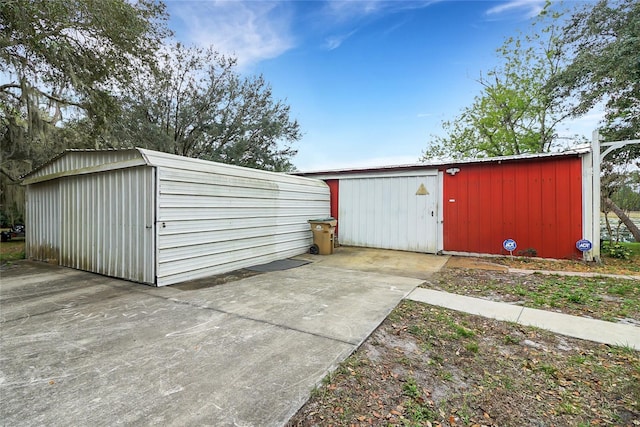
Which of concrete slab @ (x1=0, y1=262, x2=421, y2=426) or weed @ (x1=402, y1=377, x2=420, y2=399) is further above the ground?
concrete slab @ (x1=0, y1=262, x2=421, y2=426)

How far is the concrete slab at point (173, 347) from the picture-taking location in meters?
1.77

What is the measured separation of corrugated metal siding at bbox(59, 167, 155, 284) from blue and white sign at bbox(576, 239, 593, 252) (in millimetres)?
8248

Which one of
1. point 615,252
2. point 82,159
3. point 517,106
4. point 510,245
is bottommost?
point 615,252

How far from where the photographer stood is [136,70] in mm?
7473

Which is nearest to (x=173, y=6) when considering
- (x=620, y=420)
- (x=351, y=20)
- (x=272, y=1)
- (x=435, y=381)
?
(x=272, y=1)

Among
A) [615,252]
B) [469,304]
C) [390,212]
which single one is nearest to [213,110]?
[390,212]

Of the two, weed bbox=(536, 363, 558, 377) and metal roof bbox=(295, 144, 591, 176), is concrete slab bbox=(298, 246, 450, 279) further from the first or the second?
weed bbox=(536, 363, 558, 377)

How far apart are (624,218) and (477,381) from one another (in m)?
11.2

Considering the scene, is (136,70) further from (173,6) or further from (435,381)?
(435,381)

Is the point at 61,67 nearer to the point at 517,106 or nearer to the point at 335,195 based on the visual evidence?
the point at 335,195

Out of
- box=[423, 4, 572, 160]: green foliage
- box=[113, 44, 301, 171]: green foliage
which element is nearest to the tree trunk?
box=[423, 4, 572, 160]: green foliage

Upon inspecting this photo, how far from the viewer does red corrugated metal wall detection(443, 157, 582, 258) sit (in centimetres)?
636

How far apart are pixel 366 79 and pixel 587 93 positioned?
270 inches

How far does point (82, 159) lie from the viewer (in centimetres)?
554
